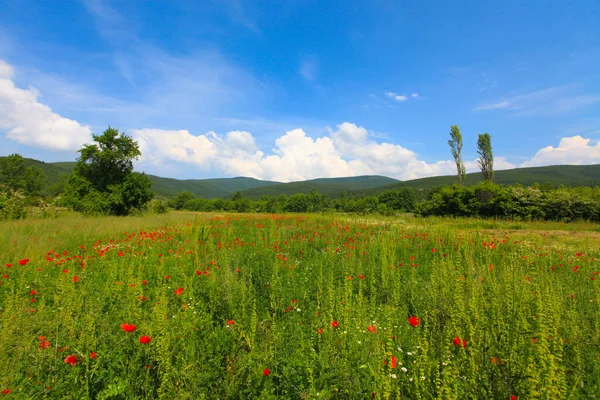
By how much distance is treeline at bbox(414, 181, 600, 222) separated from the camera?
2022 centimetres

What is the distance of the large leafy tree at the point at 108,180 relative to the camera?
22.5 m

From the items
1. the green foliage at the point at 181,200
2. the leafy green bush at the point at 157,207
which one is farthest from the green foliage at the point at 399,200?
the green foliage at the point at 181,200

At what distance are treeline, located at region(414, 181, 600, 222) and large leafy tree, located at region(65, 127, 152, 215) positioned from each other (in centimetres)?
3162

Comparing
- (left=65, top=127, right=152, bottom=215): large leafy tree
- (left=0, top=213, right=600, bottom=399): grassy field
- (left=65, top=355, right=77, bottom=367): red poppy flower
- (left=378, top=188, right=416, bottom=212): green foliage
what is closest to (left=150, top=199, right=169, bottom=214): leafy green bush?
(left=65, top=127, right=152, bottom=215): large leafy tree

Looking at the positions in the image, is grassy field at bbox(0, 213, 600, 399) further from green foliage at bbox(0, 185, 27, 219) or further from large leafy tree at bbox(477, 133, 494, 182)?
large leafy tree at bbox(477, 133, 494, 182)

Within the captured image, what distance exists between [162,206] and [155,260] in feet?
103

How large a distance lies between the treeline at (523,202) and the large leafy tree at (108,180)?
31.6 metres

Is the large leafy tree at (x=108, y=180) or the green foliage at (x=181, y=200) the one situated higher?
the large leafy tree at (x=108, y=180)

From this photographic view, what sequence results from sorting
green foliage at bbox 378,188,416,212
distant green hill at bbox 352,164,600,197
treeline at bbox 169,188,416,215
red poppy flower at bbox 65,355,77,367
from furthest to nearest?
1. distant green hill at bbox 352,164,600,197
2. treeline at bbox 169,188,416,215
3. green foliage at bbox 378,188,416,212
4. red poppy flower at bbox 65,355,77,367

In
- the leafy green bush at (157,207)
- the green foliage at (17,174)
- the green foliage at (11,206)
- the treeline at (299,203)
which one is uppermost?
the green foliage at (17,174)

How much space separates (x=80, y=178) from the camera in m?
23.3

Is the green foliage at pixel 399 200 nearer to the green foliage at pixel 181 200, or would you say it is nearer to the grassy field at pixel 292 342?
the grassy field at pixel 292 342

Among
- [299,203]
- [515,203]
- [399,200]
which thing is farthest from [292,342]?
[299,203]

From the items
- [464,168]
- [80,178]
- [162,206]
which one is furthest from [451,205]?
[80,178]
